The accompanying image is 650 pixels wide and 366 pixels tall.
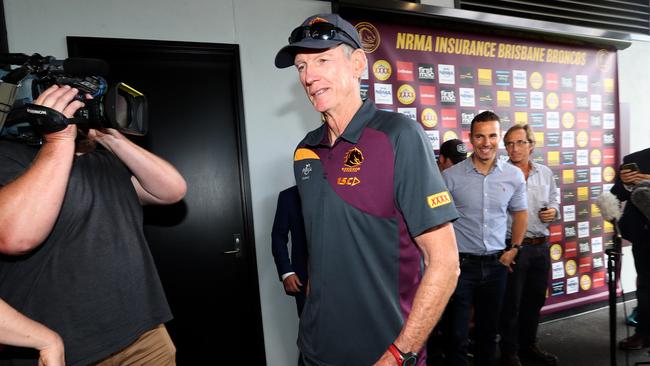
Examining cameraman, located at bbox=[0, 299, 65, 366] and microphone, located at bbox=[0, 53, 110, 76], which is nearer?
cameraman, located at bbox=[0, 299, 65, 366]

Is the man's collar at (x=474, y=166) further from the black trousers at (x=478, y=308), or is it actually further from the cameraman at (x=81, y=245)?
the cameraman at (x=81, y=245)

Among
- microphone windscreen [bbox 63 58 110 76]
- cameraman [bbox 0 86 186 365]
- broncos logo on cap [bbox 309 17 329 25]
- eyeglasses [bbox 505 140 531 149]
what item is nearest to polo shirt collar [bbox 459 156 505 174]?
eyeglasses [bbox 505 140 531 149]

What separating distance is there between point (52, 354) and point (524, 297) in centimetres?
299

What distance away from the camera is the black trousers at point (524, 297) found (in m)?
2.70

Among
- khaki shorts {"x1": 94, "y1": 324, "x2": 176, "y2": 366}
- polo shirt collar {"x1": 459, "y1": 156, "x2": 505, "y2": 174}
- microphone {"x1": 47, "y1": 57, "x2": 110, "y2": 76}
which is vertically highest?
microphone {"x1": 47, "y1": 57, "x2": 110, "y2": 76}

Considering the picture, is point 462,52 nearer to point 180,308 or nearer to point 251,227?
point 251,227

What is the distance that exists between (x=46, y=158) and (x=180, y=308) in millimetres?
1732

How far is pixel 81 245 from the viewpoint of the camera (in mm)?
1185

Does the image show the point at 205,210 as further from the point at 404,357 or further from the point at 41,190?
the point at 404,357

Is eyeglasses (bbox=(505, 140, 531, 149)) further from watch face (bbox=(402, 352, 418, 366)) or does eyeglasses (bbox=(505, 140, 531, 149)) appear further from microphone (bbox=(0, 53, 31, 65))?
microphone (bbox=(0, 53, 31, 65))

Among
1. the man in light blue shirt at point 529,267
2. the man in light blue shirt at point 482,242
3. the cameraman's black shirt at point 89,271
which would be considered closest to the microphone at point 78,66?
the cameraman's black shirt at point 89,271

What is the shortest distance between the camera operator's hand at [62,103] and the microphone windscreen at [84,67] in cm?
6

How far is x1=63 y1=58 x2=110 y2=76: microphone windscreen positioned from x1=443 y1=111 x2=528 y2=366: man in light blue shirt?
6.81 feet

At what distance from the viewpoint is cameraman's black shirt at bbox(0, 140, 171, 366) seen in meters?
Answer: 1.13
